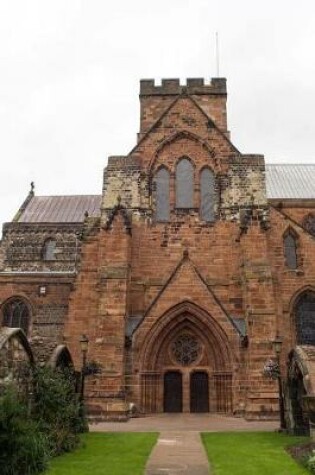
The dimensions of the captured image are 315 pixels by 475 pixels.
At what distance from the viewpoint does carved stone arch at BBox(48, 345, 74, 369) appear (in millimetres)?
14570

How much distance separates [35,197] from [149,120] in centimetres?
2166

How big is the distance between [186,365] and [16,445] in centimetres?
1567

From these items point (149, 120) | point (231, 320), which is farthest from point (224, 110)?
point (231, 320)

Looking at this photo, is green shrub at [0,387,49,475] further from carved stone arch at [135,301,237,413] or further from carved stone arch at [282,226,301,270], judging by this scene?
carved stone arch at [282,226,301,270]

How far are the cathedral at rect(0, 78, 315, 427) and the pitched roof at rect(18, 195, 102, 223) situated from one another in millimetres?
12363

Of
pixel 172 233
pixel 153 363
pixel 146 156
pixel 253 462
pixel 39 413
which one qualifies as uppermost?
pixel 146 156

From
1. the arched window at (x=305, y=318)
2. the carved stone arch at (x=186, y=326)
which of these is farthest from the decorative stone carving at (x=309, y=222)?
the carved stone arch at (x=186, y=326)

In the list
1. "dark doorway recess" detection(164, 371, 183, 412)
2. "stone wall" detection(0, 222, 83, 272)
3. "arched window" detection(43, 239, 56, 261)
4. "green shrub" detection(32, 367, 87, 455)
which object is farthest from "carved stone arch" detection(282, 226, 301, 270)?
"arched window" detection(43, 239, 56, 261)

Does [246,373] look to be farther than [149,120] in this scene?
No

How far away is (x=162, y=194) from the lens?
2842 centimetres

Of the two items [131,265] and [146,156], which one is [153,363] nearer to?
[131,265]

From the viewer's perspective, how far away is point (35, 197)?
1928 inches

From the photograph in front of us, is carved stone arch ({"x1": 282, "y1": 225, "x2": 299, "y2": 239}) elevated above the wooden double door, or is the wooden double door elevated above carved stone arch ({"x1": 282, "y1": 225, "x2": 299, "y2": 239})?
carved stone arch ({"x1": 282, "y1": 225, "x2": 299, "y2": 239})

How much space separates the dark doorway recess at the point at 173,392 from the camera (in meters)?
24.0
